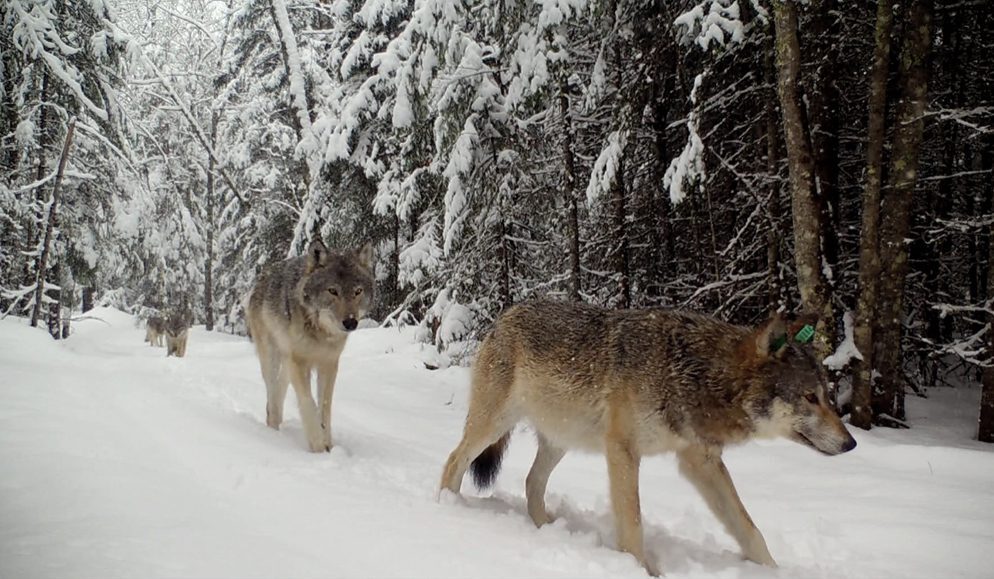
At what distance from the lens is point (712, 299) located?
10734mm

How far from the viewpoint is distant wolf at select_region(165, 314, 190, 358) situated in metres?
21.4

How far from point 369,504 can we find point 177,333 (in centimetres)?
2162

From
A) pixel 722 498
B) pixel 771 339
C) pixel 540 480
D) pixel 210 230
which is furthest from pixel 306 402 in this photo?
pixel 210 230

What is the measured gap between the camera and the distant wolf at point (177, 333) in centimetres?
2137

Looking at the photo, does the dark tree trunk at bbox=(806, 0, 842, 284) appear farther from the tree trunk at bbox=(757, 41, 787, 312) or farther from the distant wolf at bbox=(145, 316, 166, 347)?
the distant wolf at bbox=(145, 316, 166, 347)

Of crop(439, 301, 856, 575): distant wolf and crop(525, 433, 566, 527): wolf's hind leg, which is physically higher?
crop(439, 301, 856, 575): distant wolf

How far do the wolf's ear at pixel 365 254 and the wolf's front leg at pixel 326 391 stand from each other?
1.23m

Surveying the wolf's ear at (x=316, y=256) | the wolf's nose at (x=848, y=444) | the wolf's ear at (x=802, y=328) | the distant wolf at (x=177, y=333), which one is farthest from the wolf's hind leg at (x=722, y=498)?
the distant wolf at (x=177, y=333)

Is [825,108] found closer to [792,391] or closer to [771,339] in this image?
[771,339]

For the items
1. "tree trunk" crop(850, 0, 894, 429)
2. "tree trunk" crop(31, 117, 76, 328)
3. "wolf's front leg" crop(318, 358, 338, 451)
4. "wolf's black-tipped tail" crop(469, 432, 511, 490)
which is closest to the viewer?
"wolf's black-tipped tail" crop(469, 432, 511, 490)

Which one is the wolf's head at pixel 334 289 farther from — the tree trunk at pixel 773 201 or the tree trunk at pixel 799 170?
the tree trunk at pixel 773 201

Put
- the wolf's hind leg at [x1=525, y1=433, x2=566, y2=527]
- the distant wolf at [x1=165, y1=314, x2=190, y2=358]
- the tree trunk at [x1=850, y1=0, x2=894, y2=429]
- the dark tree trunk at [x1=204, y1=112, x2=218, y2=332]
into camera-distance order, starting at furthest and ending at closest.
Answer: the dark tree trunk at [x1=204, y1=112, x2=218, y2=332] → the distant wolf at [x1=165, y1=314, x2=190, y2=358] → the tree trunk at [x1=850, y1=0, x2=894, y2=429] → the wolf's hind leg at [x1=525, y1=433, x2=566, y2=527]

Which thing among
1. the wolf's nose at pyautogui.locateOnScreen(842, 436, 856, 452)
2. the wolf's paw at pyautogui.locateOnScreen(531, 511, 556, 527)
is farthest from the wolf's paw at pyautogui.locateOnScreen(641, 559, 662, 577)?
the wolf's nose at pyautogui.locateOnScreen(842, 436, 856, 452)

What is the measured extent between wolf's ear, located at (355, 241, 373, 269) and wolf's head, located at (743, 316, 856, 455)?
4765mm
